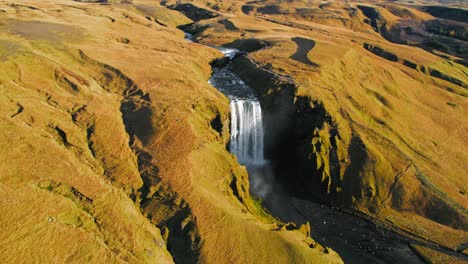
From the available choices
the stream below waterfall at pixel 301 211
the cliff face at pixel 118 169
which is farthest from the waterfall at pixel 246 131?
the cliff face at pixel 118 169

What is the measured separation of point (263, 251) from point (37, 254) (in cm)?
1314

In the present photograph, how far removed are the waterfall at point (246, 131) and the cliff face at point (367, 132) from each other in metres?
1.54

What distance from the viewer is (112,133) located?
104ft

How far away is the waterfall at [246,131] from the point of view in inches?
1620

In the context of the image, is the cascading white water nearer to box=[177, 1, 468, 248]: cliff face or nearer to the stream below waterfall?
the stream below waterfall

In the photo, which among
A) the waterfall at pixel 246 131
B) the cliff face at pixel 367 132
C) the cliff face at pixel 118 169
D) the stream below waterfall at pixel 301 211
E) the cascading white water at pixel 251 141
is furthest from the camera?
the waterfall at pixel 246 131

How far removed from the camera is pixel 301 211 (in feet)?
120

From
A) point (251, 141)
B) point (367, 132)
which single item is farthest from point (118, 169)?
point (367, 132)

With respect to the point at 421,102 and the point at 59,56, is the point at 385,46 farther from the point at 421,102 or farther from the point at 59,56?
the point at 59,56

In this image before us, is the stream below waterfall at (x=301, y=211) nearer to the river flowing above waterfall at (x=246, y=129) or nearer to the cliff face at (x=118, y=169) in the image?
the river flowing above waterfall at (x=246, y=129)

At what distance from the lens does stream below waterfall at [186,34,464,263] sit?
1267 inches

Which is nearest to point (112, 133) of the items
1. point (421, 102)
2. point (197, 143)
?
point (197, 143)

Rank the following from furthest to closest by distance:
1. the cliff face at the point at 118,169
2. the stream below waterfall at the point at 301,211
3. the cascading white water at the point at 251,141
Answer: the cascading white water at the point at 251,141 < the stream below waterfall at the point at 301,211 < the cliff face at the point at 118,169

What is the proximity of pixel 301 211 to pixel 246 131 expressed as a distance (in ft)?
36.7
